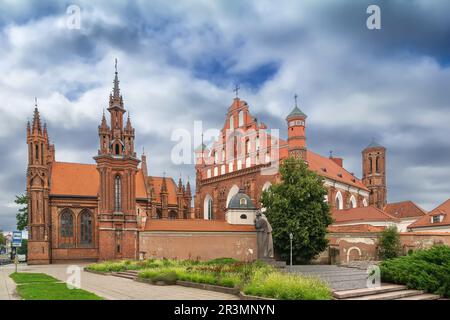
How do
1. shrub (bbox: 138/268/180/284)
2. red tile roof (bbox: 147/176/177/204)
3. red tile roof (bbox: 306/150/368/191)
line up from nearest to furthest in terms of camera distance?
shrub (bbox: 138/268/180/284), red tile roof (bbox: 306/150/368/191), red tile roof (bbox: 147/176/177/204)

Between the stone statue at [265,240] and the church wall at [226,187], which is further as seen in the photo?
the church wall at [226,187]

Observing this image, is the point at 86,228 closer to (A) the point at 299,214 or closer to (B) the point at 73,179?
(B) the point at 73,179

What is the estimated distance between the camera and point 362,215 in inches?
2082

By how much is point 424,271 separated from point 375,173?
193 feet

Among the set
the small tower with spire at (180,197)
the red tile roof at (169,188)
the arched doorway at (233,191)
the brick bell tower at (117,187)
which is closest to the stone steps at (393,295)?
the brick bell tower at (117,187)

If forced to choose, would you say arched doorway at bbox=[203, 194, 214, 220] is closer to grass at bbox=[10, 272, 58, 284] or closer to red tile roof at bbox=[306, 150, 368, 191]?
red tile roof at bbox=[306, 150, 368, 191]

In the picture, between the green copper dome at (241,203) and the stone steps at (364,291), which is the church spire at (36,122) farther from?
the stone steps at (364,291)

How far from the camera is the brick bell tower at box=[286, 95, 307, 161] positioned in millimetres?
48969

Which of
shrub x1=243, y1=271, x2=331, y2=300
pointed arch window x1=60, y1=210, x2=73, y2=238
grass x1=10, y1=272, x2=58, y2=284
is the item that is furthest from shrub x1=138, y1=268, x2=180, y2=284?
pointed arch window x1=60, y1=210, x2=73, y2=238

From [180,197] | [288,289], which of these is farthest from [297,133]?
[288,289]

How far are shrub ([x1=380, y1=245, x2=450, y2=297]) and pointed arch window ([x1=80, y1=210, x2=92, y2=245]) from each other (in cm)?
3605

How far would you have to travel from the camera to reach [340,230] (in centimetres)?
4738

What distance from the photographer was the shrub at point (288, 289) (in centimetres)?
1408

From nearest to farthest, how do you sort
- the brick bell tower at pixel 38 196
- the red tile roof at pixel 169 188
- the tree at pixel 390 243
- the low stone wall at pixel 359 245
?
the low stone wall at pixel 359 245, the tree at pixel 390 243, the brick bell tower at pixel 38 196, the red tile roof at pixel 169 188
